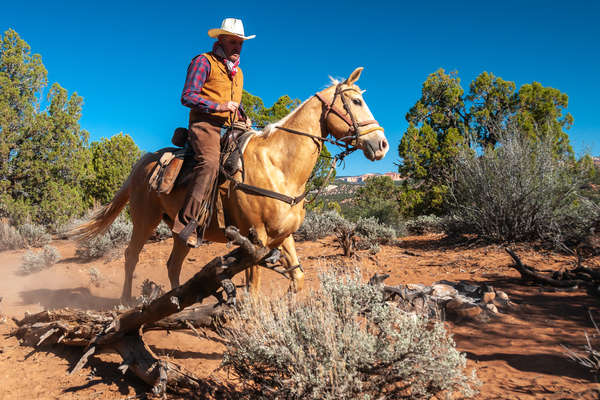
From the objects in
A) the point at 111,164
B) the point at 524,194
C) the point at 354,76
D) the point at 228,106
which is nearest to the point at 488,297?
the point at 354,76

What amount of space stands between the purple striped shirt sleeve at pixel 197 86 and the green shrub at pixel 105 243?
7562 mm

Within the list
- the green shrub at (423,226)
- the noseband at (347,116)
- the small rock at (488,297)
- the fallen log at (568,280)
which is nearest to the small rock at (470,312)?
the small rock at (488,297)

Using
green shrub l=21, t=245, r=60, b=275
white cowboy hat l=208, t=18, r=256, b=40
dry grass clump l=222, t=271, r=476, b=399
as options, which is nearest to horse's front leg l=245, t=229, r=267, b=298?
dry grass clump l=222, t=271, r=476, b=399

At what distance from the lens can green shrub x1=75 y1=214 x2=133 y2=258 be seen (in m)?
10.2

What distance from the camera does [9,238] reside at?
37.9ft

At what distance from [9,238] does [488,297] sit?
13.6 metres

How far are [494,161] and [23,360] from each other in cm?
1023

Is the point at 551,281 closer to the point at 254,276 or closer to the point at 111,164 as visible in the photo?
the point at 254,276

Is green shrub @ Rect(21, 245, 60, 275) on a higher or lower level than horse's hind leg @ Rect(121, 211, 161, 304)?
lower

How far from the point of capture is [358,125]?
398 centimetres

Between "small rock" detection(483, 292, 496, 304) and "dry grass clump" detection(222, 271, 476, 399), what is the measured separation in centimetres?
264

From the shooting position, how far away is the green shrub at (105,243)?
403 inches

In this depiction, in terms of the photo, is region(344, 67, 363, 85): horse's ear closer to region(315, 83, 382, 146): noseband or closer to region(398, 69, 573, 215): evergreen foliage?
region(315, 83, 382, 146): noseband

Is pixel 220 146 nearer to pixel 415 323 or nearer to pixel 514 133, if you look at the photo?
pixel 415 323
